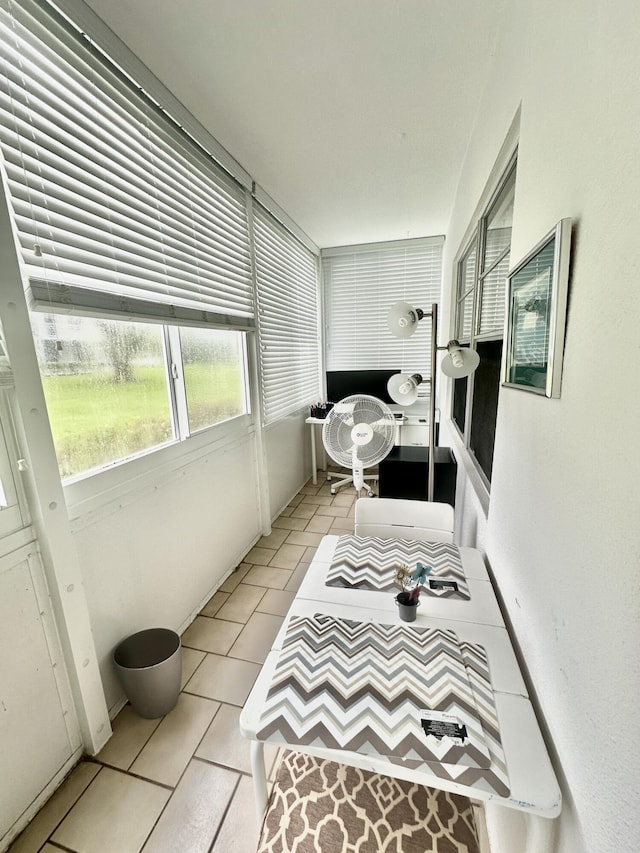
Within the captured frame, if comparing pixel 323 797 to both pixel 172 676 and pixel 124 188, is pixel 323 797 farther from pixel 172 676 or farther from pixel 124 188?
pixel 124 188

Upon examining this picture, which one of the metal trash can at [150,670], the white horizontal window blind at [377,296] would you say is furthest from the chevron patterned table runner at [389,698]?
the white horizontal window blind at [377,296]

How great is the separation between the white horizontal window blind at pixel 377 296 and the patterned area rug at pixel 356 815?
11.3 feet

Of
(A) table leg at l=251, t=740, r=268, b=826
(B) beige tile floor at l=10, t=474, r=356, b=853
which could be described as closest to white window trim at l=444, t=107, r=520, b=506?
(A) table leg at l=251, t=740, r=268, b=826

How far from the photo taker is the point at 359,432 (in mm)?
1791

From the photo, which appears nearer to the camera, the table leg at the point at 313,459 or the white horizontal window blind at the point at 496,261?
the white horizontal window blind at the point at 496,261

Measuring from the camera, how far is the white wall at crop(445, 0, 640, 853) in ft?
1.51

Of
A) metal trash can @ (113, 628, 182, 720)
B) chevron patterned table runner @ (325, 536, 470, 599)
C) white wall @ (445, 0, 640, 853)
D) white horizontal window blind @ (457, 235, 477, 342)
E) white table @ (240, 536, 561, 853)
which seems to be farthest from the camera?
white horizontal window blind @ (457, 235, 477, 342)

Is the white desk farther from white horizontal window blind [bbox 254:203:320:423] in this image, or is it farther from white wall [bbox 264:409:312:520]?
white horizontal window blind [bbox 254:203:320:423]

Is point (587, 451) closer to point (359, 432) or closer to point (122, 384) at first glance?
point (359, 432)

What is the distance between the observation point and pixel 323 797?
0.86 m

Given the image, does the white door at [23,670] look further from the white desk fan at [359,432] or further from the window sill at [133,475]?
the white desk fan at [359,432]

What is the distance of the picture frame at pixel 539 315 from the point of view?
0.68 m

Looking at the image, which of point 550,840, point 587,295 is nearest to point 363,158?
point 587,295

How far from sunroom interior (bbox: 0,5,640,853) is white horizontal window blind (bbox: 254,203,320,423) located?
10 cm
